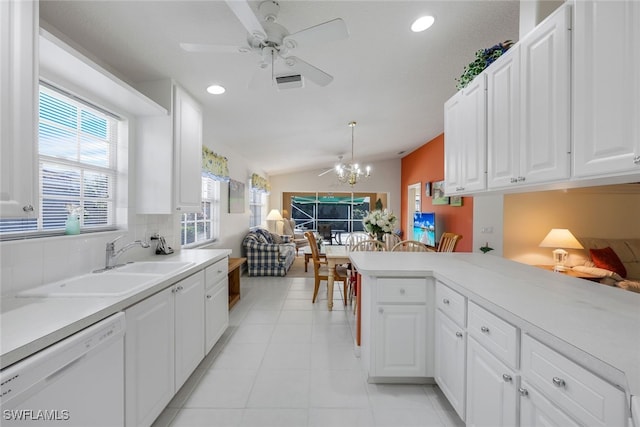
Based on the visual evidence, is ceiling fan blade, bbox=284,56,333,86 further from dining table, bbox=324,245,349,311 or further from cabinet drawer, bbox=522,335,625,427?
dining table, bbox=324,245,349,311

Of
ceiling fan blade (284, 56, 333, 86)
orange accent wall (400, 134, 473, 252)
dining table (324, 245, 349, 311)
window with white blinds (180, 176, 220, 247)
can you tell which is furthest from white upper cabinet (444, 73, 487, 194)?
window with white blinds (180, 176, 220, 247)

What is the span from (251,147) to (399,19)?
356cm

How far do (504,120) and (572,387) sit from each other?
1.39 meters

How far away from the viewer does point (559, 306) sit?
1.13 meters

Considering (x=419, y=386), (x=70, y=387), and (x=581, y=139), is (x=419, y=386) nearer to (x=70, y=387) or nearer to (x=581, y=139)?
(x=581, y=139)

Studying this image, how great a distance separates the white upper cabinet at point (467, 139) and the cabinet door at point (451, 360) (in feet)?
3.20

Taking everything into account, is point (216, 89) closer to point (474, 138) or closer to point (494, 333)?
point (474, 138)

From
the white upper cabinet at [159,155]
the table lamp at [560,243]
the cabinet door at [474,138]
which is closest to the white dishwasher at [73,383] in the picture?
the white upper cabinet at [159,155]

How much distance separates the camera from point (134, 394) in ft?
4.28

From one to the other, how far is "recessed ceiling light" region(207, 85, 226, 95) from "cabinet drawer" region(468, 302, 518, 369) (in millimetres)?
2595

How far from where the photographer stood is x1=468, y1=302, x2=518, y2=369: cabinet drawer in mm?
1080

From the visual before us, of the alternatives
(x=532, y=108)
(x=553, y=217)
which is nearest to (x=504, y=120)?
(x=532, y=108)

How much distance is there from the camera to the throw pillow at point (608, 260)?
333cm

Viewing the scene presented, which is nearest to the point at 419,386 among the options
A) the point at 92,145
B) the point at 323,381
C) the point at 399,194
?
the point at 323,381
